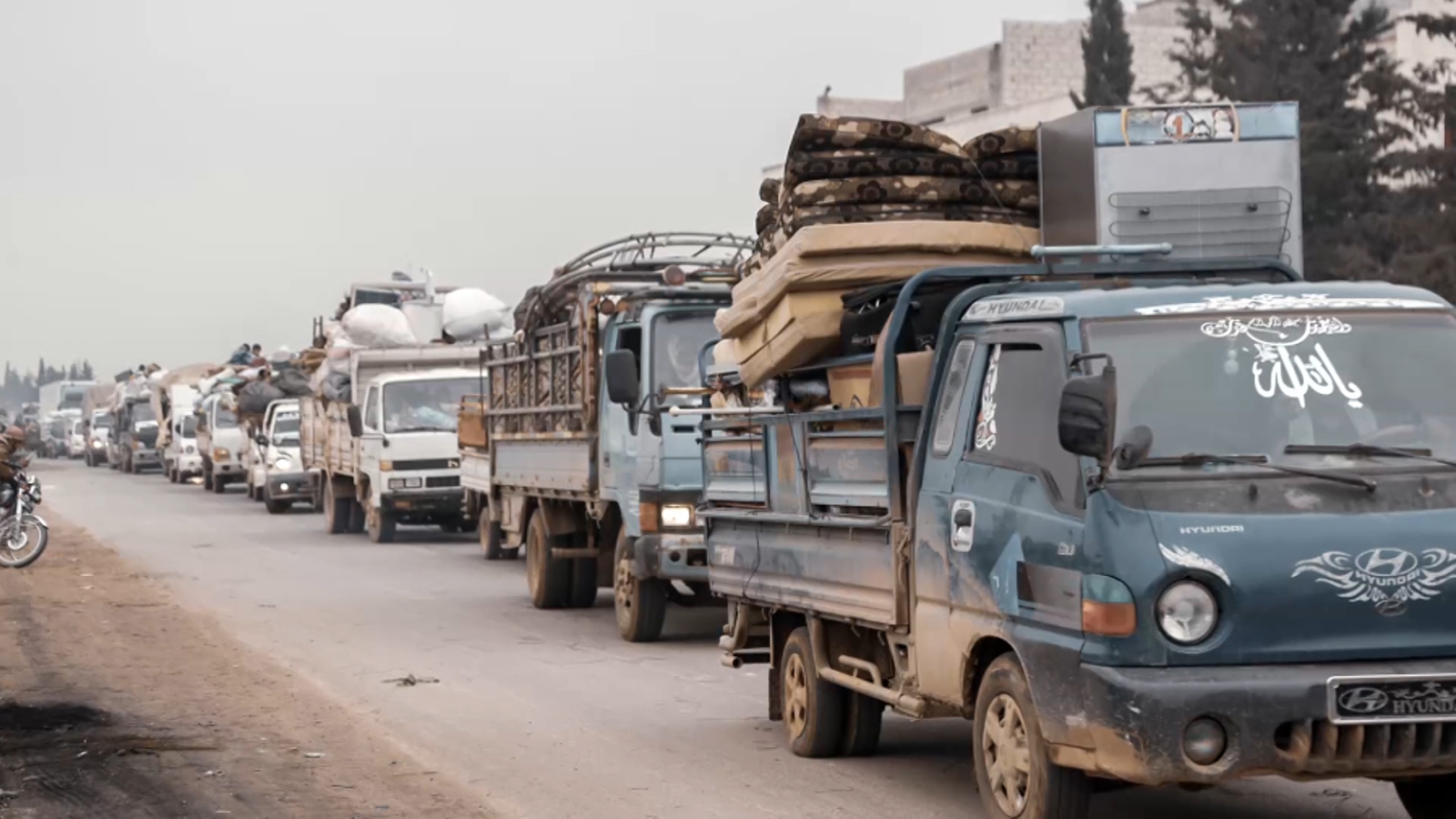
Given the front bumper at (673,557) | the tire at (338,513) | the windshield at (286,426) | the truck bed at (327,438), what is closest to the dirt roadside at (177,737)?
the front bumper at (673,557)

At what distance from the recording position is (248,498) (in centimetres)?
4434

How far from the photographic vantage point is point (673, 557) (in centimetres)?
1491

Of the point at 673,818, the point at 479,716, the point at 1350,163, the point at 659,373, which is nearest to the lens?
the point at 673,818

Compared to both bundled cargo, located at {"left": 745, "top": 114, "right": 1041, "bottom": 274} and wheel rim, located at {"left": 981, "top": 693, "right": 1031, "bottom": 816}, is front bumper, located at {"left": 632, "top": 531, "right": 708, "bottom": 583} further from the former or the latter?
wheel rim, located at {"left": 981, "top": 693, "right": 1031, "bottom": 816}

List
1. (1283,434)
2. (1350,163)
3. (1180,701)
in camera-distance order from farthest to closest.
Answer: (1350,163) < (1283,434) < (1180,701)

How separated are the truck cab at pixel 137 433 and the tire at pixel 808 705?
174 ft

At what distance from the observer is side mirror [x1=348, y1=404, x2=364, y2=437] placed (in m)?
27.4

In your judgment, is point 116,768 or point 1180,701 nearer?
point 1180,701

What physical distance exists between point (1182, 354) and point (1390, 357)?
73 cm

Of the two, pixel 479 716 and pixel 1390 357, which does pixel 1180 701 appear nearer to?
pixel 1390 357

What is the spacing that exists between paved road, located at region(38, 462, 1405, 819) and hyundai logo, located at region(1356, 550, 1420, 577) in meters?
2.00

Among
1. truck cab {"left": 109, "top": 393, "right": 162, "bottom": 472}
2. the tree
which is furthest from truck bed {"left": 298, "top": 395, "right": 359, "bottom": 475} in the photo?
truck cab {"left": 109, "top": 393, "right": 162, "bottom": 472}

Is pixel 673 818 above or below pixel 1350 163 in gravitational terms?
below

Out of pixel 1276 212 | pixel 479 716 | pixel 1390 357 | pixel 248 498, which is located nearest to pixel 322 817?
pixel 479 716
